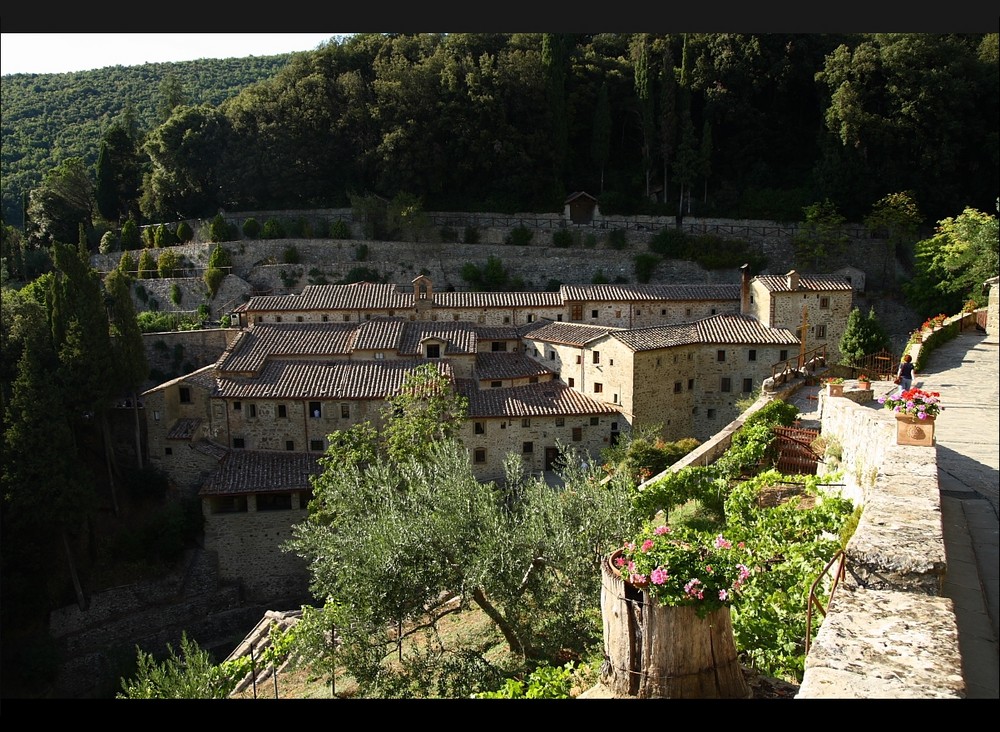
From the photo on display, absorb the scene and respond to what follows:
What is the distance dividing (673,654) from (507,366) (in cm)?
2098

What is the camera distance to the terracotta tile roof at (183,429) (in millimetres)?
23484

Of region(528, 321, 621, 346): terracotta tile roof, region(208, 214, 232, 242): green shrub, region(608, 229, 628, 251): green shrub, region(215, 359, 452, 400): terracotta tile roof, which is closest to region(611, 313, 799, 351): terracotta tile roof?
region(528, 321, 621, 346): terracotta tile roof

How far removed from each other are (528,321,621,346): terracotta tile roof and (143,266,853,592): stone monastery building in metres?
0.08

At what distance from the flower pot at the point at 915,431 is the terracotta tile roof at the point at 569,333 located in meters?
16.7

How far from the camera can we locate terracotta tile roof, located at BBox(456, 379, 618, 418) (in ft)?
77.7

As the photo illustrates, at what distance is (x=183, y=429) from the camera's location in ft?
77.8

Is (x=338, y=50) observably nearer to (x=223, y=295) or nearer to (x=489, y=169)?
(x=489, y=169)

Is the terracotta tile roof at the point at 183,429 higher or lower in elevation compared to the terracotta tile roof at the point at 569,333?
lower

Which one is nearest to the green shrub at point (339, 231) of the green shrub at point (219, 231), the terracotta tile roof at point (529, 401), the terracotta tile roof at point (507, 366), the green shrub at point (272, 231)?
the green shrub at point (272, 231)

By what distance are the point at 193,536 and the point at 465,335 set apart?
34.0 ft

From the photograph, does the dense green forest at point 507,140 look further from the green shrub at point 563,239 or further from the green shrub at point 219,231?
the green shrub at point 219,231

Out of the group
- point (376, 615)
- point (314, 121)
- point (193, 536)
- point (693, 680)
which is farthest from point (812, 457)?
point (314, 121)

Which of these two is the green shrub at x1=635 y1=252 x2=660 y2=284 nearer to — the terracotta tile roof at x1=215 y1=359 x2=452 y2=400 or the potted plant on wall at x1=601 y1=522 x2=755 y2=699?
the terracotta tile roof at x1=215 y1=359 x2=452 y2=400

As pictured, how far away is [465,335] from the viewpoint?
26422 millimetres
